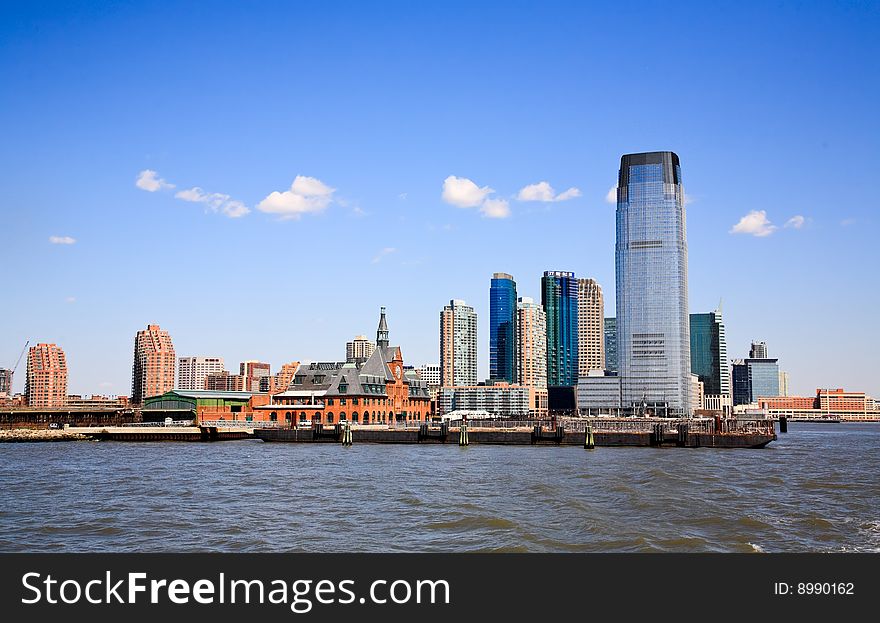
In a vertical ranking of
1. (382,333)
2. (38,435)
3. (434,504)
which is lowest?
(38,435)

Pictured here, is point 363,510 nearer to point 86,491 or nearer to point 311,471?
point 86,491

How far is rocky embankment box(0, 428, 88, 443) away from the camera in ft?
419

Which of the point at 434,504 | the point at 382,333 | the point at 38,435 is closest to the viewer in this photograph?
the point at 434,504

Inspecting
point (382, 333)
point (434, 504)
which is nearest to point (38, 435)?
point (382, 333)

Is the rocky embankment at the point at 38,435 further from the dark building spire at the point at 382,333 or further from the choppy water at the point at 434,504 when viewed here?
the dark building spire at the point at 382,333

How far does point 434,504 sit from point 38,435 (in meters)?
100

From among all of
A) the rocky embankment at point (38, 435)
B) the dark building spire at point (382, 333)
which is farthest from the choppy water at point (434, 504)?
the dark building spire at point (382, 333)

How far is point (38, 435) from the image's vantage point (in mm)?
129875

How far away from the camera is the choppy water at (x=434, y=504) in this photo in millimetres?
38094

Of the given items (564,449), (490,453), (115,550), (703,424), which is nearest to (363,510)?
(115,550)

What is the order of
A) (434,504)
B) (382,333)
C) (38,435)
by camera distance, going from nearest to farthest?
(434,504) < (38,435) < (382,333)

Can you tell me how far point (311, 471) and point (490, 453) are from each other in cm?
3407

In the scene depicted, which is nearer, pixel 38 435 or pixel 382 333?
pixel 38 435

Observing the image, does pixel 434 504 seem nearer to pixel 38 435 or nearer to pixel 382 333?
pixel 38 435
